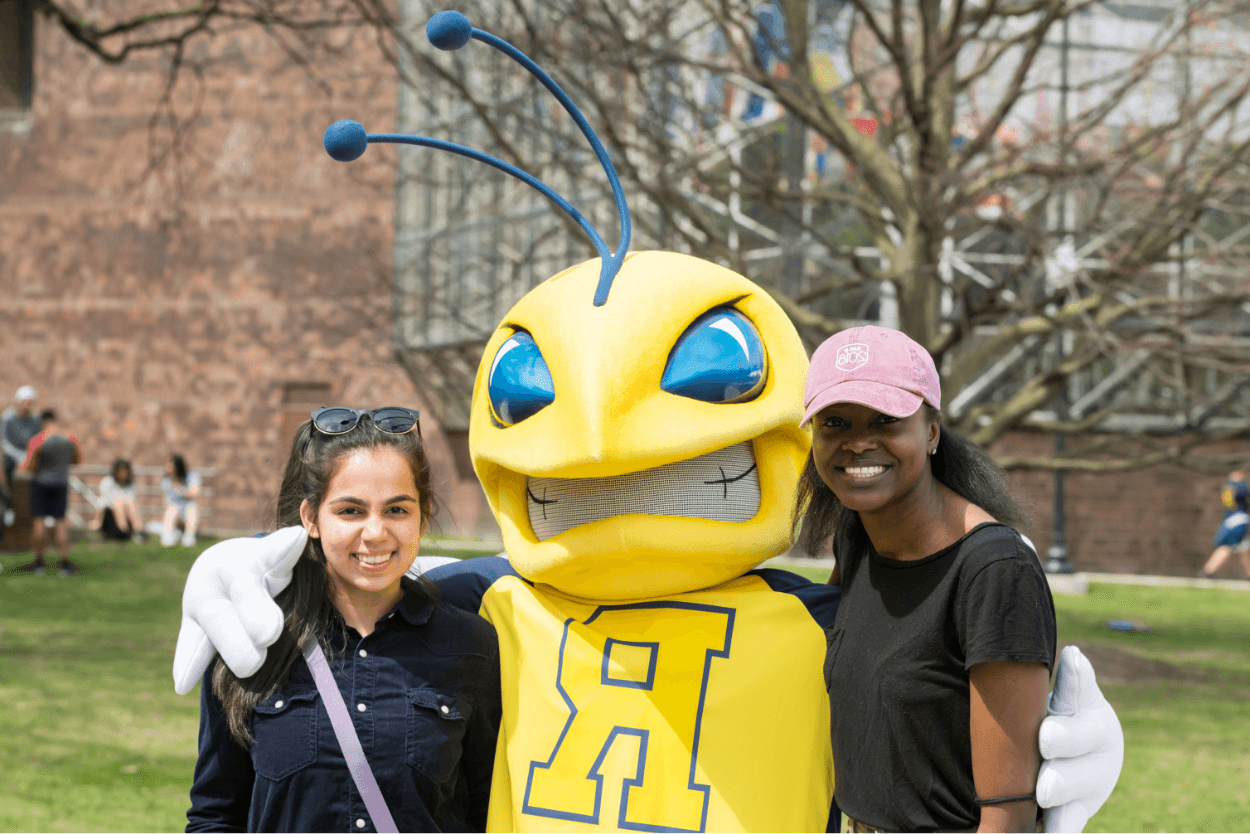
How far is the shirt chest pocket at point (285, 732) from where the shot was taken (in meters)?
2.02

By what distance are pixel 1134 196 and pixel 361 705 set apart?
649cm

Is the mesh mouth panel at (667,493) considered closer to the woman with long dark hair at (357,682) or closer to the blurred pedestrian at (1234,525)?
the woman with long dark hair at (357,682)

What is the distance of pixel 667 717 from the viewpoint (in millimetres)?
2289

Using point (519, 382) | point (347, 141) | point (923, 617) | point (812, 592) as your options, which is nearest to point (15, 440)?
point (347, 141)

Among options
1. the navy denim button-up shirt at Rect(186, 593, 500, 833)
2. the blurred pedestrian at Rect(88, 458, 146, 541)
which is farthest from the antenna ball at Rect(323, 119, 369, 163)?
the blurred pedestrian at Rect(88, 458, 146, 541)

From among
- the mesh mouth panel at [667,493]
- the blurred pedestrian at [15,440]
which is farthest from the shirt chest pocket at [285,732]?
the blurred pedestrian at [15,440]

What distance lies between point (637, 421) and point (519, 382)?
11.6 inches

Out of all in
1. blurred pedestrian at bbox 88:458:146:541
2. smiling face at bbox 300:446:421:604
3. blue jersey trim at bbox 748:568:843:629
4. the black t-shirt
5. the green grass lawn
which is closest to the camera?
the black t-shirt

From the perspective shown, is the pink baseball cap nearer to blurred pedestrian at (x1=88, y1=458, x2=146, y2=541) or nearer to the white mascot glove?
the white mascot glove

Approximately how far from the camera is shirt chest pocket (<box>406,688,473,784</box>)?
2080 millimetres

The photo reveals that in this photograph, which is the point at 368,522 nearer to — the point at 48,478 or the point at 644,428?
the point at 644,428

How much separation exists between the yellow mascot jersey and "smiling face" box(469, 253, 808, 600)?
3.6 inches

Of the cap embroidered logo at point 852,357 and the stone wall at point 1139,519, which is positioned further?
the stone wall at point 1139,519

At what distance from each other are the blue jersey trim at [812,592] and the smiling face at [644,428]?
110 millimetres
